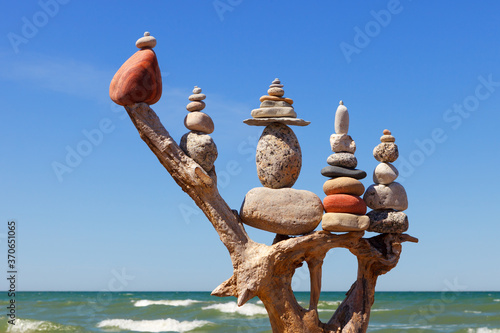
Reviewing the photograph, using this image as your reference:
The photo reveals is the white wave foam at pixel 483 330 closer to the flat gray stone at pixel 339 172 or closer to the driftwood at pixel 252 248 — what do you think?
the driftwood at pixel 252 248

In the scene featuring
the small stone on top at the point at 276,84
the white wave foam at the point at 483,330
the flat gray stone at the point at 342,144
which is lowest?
the white wave foam at the point at 483,330

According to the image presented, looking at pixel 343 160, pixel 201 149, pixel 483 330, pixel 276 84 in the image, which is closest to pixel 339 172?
pixel 343 160

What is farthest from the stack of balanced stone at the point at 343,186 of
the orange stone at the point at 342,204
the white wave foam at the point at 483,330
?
the white wave foam at the point at 483,330

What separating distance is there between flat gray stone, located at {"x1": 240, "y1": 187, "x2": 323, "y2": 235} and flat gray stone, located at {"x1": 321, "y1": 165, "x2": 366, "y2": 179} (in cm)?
38

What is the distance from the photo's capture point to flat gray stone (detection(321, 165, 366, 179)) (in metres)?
7.60

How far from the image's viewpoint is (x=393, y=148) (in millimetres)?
8078

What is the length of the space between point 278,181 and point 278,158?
30 centimetres

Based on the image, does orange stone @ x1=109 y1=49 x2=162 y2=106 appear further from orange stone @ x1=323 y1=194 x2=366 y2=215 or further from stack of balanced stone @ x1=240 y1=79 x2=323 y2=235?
orange stone @ x1=323 y1=194 x2=366 y2=215

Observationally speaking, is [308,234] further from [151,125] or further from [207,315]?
[207,315]

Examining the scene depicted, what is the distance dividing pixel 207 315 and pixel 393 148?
1571 centimetres

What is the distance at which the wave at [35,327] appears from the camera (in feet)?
59.9

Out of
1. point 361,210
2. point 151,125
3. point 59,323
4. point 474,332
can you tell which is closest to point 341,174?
point 361,210

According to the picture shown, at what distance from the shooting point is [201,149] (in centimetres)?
731

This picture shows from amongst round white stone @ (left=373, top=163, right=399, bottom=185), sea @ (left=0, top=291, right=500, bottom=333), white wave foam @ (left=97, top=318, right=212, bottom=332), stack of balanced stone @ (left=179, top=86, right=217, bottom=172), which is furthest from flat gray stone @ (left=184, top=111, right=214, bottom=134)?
white wave foam @ (left=97, top=318, right=212, bottom=332)
